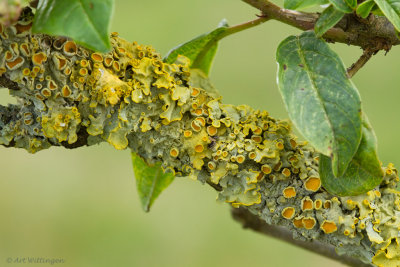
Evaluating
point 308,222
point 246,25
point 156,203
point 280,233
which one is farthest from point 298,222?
point 156,203

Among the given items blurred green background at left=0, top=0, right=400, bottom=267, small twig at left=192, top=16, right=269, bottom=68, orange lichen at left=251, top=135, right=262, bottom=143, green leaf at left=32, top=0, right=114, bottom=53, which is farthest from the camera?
blurred green background at left=0, top=0, right=400, bottom=267

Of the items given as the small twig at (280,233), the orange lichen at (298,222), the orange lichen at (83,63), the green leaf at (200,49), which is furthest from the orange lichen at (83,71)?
the small twig at (280,233)

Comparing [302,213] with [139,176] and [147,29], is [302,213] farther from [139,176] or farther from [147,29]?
[147,29]

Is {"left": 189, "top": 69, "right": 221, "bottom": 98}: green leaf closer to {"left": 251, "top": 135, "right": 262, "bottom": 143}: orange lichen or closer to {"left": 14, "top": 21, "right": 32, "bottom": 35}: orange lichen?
{"left": 251, "top": 135, "right": 262, "bottom": 143}: orange lichen

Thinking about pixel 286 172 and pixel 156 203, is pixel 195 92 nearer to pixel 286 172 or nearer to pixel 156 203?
pixel 286 172

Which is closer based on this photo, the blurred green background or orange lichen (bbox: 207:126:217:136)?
orange lichen (bbox: 207:126:217:136)

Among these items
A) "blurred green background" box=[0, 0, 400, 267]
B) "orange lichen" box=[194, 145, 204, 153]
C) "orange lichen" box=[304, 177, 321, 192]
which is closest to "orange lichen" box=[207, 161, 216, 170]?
"orange lichen" box=[194, 145, 204, 153]

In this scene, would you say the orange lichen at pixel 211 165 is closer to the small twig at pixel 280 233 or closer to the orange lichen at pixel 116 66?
the orange lichen at pixel 116 66
